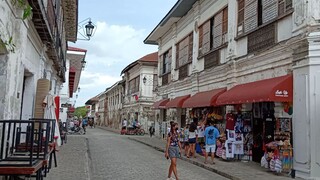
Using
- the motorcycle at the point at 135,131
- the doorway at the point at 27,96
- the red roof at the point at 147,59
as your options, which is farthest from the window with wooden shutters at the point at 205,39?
the red roof at the point at 147,59

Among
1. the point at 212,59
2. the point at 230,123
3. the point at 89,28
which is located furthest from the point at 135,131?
the point at 230,123

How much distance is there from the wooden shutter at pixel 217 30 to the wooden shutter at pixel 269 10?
3.92 metres

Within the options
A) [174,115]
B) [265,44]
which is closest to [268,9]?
[265,44]

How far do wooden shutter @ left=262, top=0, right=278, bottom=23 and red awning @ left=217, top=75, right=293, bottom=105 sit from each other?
2102mm

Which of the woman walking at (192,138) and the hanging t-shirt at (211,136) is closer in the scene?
the hanging t-shirt at (211,136)

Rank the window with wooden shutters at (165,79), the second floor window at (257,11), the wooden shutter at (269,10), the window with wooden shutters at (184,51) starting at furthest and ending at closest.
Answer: the window with wooden shutters at (165,79)
the window with wooden shutters at (184,51)
the wooden shutter at (269,10)
the second floor window at (257,11)

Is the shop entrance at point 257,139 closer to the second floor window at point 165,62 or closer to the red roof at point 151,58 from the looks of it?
the second floor window at point 165,62

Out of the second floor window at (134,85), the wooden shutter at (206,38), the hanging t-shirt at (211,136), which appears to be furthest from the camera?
the second floor window at (134,85)

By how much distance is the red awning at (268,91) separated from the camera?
1035cm

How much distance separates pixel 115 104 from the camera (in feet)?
175

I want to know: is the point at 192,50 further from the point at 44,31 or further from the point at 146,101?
the point at 146,101

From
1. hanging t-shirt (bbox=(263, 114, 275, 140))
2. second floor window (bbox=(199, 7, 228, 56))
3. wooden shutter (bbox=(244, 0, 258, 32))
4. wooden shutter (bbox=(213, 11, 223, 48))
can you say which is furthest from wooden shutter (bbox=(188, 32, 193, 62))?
hanging t-shirt (bbox=(263, 114, 275, 140))

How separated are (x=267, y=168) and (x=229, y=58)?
16.2 ft

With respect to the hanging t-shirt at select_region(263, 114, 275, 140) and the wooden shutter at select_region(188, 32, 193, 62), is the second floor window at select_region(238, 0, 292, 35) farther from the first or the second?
the wooden shutter at select_region(188, 32, 193, 62)
